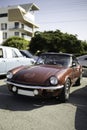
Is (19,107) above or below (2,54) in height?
below

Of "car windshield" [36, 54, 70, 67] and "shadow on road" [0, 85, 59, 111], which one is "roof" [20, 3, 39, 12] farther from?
"shadow on road" [0, 85, 59, 111]

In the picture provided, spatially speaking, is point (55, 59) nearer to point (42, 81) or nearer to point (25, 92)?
point (42, 81)

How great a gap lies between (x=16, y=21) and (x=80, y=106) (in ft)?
168

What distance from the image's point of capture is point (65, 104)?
6242 millimetres

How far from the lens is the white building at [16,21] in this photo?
5471cm

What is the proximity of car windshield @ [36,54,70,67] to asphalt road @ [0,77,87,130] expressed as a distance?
47.3 inches

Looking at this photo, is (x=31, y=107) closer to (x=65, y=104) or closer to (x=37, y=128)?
(x=65, y=104)

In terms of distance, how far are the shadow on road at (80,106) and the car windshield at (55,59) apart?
1.11m

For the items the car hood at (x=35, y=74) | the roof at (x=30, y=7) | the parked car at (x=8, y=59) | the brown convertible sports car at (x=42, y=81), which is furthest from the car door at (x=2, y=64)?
the roof at (x=30, y=7)

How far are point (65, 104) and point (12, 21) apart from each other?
51.9 m

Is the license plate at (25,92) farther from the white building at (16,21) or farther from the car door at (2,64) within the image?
the white building at (16,21)

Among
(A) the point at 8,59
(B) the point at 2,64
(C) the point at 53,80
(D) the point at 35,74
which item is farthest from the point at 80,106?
(A) the point at 8,59

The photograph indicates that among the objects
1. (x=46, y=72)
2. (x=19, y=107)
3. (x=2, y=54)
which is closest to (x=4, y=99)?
(x=19, y=107)

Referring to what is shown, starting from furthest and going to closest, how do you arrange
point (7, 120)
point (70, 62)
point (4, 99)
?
point (70, 62) < point (4, 99) < point (7, 120)
